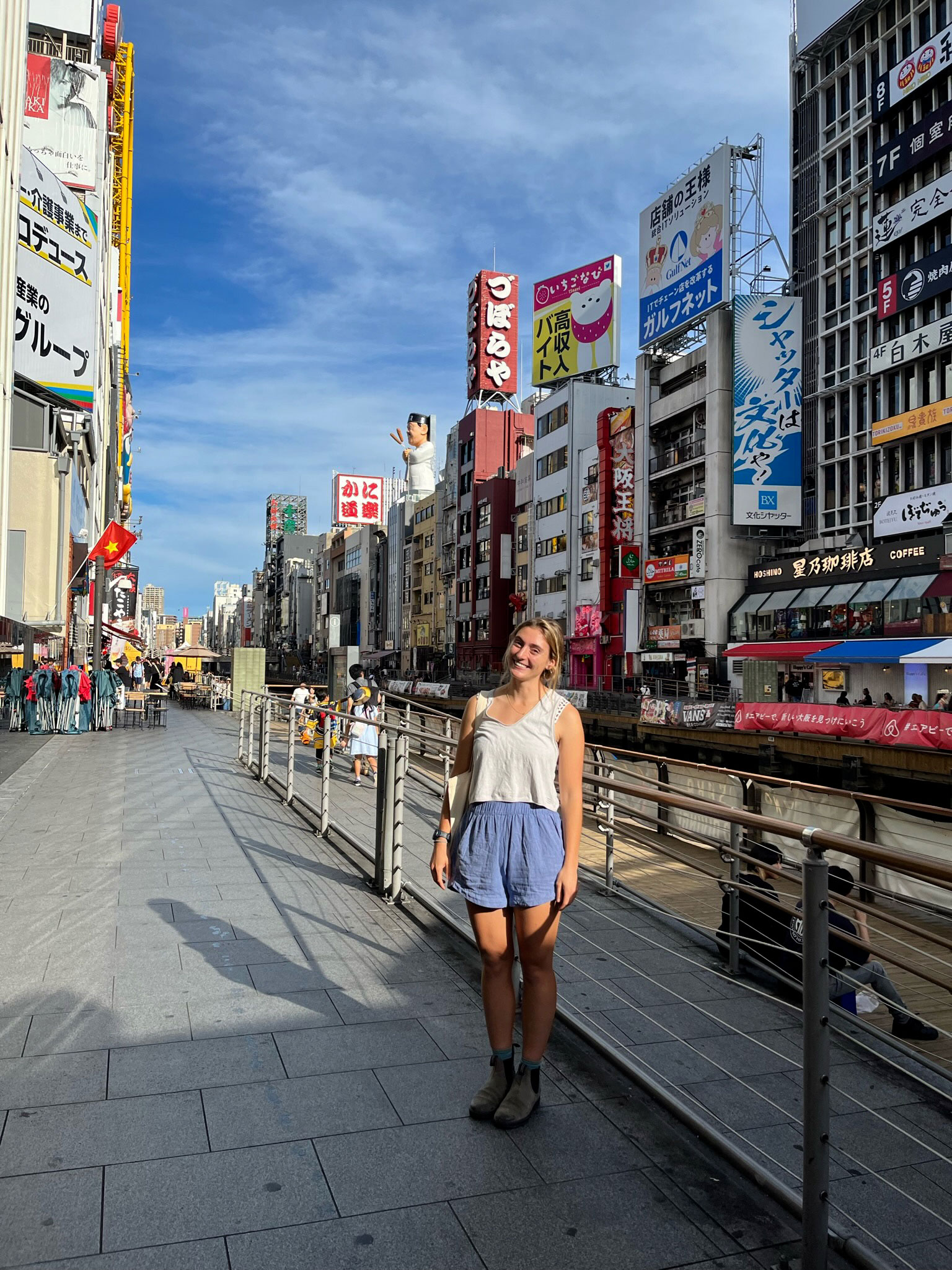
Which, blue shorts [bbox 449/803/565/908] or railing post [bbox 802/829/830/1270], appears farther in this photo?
blue shorts [bbox 449/803/565/908]

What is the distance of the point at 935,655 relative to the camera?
26.1m

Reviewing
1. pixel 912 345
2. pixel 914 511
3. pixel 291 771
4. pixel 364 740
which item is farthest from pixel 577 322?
pixel 291 771

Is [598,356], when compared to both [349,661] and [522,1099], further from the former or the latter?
[522,1099]

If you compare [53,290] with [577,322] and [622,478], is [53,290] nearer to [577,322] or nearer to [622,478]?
[622,478]

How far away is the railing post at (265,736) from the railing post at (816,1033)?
992 cm

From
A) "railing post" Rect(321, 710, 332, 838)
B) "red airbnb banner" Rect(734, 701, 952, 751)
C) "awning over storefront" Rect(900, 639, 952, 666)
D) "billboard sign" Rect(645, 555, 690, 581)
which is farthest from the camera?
"billboard sign" Rect(645, 555, 690, 581)

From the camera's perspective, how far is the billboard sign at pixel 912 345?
112 feet

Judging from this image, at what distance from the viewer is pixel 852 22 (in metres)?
41.1

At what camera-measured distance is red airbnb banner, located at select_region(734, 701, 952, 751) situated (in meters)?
19.6

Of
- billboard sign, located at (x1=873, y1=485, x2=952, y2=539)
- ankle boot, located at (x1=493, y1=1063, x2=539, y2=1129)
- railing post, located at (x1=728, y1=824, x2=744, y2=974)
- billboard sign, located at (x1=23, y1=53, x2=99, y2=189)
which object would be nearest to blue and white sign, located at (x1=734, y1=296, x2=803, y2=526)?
billboard sign, located at (x1=873, y1=485, x2=952, y2=539)

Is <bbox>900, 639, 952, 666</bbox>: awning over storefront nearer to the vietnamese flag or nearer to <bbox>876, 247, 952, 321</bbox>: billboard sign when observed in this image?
<bbox>876, 247, 952, 321</bbox>: billboard sign

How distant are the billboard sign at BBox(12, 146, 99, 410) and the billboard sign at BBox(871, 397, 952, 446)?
28339 millimetres

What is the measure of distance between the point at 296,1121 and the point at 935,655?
1049 inches

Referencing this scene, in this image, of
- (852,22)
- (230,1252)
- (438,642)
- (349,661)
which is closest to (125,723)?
(349,661)
